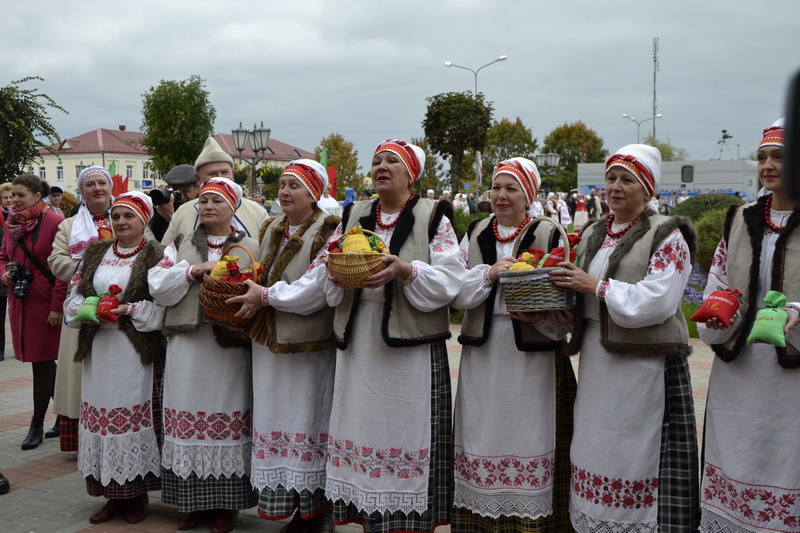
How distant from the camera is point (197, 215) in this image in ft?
17.4

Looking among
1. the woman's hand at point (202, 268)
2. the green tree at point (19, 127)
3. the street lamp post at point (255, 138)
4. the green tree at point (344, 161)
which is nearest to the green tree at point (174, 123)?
the green tree at point (344, 161)

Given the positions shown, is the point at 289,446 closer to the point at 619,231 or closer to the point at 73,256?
the point at 619,231

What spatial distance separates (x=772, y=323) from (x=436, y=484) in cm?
192

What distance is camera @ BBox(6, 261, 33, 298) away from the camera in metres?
6.40

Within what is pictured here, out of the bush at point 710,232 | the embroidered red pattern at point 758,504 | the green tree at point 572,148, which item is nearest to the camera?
the embroidered red pattern at point 758,504

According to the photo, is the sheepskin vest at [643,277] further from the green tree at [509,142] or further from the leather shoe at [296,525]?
the green tree at [509,142]

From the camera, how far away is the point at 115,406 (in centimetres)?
471

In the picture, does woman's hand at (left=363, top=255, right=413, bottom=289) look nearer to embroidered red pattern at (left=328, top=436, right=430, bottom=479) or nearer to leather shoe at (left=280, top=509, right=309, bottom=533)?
embroidered red pattern at (left=328, top=436, right=430, bottom=479)

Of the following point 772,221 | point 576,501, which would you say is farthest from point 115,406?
point 772,221

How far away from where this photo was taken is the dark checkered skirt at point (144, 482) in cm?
475

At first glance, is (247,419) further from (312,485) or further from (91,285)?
(91,285)

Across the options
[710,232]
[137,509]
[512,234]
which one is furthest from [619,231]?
[710,232]

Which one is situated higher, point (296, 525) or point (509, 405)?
point (509, 405)

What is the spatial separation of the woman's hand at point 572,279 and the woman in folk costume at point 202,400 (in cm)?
203
